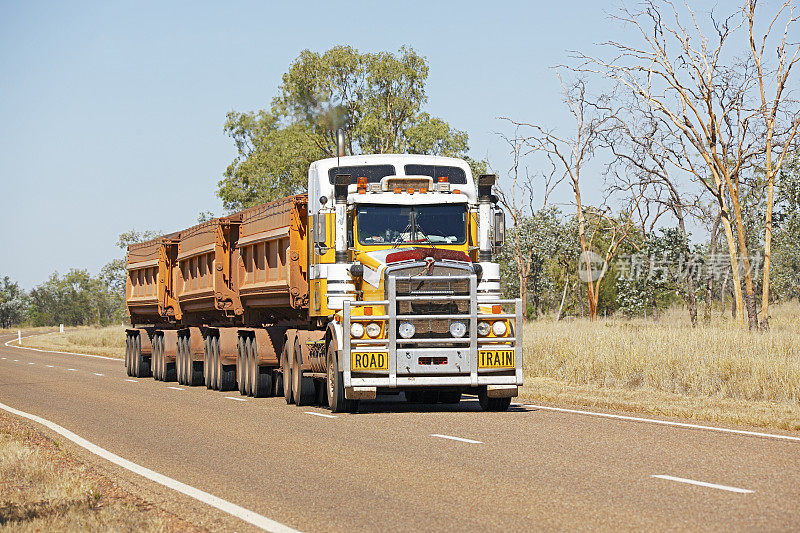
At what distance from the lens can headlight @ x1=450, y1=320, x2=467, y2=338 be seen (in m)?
16.7

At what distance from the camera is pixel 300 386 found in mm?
19375

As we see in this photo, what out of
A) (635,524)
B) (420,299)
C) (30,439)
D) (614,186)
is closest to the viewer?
(635,524)

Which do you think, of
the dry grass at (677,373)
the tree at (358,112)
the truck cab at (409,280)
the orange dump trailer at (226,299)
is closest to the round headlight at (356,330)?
the truck cab at (409,280)

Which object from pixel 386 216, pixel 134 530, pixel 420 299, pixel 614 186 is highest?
pixel 614 186

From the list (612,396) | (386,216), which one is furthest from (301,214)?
(612,396)

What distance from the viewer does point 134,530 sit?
7.96 meters

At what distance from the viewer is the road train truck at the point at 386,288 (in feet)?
54.5

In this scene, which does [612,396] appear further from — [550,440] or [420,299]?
[550,440]

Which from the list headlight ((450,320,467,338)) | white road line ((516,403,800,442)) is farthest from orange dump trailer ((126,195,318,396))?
white road line ((516,403,800,442))

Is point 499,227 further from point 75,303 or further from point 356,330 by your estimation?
point 75,303

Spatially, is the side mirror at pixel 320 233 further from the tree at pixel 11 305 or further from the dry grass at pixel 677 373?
the tree at pixel 11 305

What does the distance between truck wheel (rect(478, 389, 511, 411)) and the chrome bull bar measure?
88cm

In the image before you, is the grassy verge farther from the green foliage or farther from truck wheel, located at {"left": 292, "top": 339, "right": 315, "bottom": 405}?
the green foliage

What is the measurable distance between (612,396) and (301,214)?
20.8 ft
